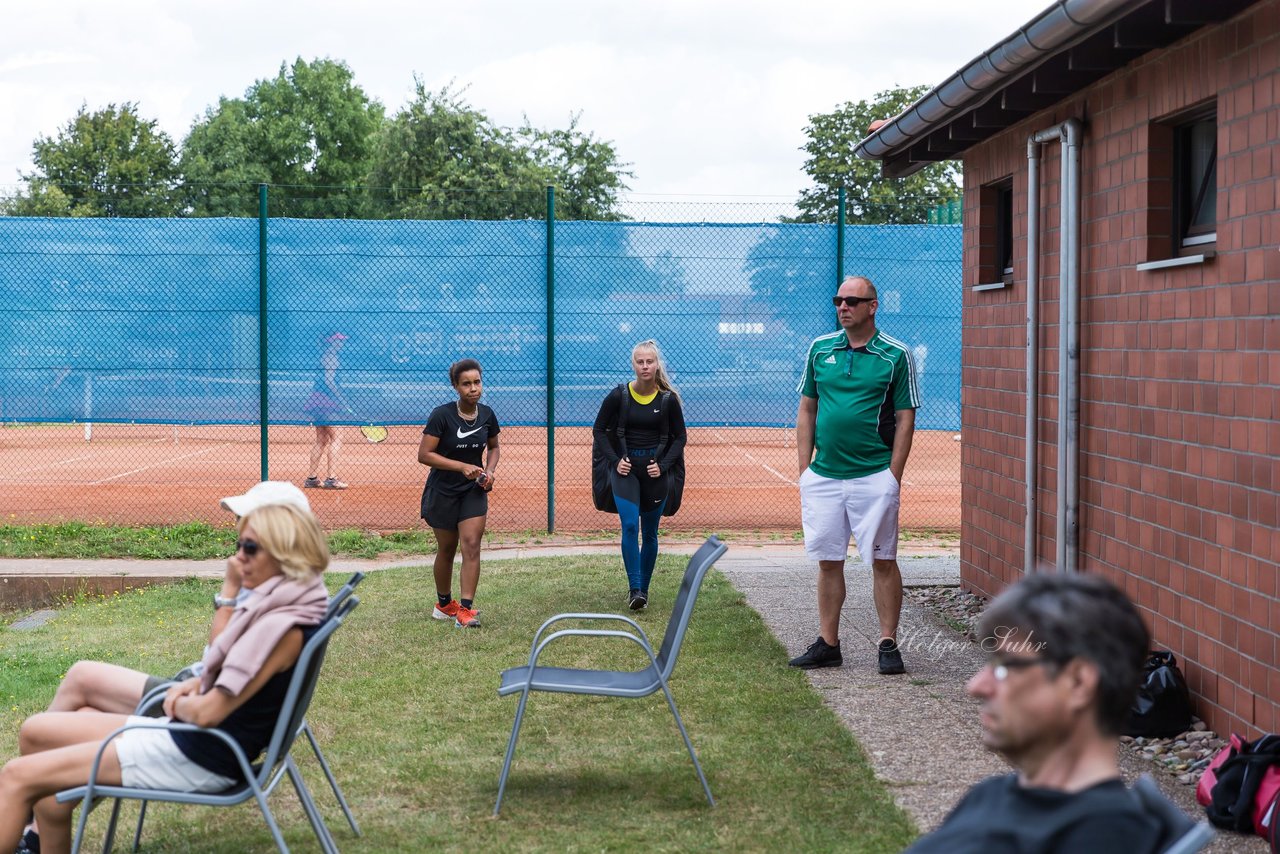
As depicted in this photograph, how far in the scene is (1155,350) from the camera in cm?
664

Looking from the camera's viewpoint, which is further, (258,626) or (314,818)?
(314,818)

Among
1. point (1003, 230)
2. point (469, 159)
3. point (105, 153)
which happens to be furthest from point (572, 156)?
point (1003, 230)

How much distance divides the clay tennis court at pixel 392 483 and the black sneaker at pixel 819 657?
5691 millimetres

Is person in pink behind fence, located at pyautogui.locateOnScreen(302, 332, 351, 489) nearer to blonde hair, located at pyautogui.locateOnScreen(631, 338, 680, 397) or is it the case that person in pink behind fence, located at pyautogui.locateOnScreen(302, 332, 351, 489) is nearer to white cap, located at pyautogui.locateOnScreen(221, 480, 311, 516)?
blonde hair, located at pyautogui.locateOnScreen(631, 338, 680, 397)

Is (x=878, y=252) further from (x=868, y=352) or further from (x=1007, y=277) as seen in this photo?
(x=868, y=352)

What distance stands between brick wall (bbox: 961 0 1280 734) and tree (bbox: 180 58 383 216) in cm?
5349

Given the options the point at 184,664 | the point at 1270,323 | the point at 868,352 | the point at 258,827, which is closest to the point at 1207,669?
the point at 1270,323

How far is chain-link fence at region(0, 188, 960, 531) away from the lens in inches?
496

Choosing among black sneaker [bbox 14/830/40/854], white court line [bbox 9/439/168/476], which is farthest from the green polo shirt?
white court line [bbox 9/439/168/476]

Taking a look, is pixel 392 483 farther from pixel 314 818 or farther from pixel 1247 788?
pixel 1247 788

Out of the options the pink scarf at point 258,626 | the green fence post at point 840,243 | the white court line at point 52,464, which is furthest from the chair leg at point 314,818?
the white court line at point 52,464

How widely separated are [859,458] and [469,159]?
136ft

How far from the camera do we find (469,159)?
47.3 meters

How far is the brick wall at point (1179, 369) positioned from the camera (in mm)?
5582
